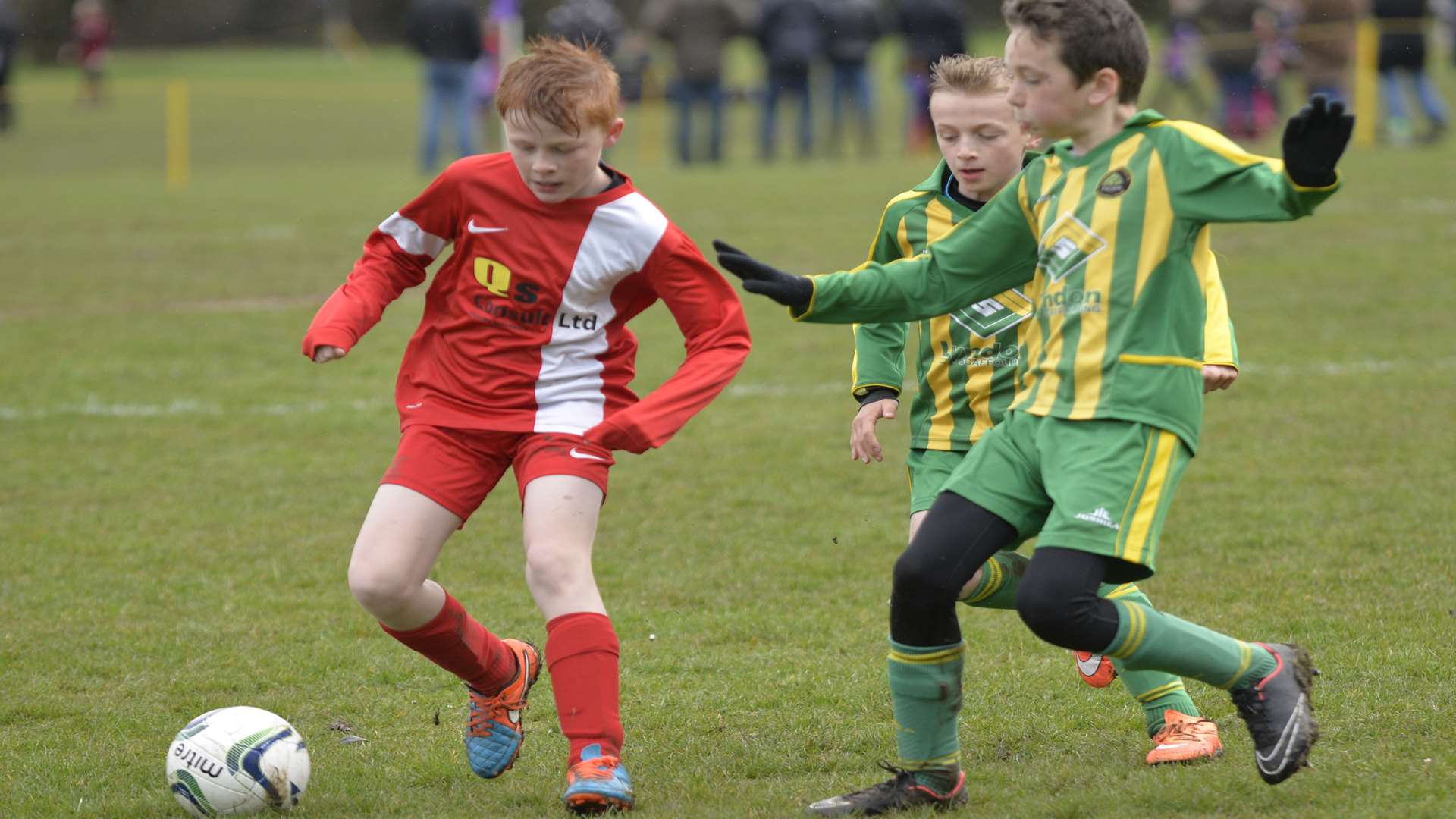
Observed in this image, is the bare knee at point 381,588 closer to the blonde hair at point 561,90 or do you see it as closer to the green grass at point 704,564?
the green grass at point 704,564

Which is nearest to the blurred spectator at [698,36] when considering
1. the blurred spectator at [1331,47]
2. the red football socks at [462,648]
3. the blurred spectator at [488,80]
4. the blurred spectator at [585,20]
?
the blurred spectator at [585,20]

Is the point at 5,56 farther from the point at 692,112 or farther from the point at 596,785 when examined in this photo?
the point at 596,785

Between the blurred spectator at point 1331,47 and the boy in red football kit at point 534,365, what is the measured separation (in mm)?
16130

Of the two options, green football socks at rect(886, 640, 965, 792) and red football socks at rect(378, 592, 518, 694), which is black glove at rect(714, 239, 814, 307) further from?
red football socks at rect(378, 592, 518, 694)

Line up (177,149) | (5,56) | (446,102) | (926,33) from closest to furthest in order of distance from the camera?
(446,102), (926,33), (177,149), (5,56)

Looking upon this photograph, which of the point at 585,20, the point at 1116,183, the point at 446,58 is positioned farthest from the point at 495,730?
the point at 585,20

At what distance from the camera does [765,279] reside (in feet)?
10.7

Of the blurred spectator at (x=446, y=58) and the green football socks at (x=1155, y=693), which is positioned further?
the blurred spectator at (x=446, y=58)

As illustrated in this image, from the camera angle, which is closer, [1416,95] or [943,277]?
[943,277]

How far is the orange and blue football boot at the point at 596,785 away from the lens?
344 centimetres

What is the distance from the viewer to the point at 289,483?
6973 mm

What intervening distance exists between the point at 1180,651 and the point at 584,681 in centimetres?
124

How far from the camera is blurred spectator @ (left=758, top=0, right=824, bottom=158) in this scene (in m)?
20.2

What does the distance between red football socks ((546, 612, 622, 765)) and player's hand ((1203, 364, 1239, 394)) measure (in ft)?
4.64
